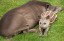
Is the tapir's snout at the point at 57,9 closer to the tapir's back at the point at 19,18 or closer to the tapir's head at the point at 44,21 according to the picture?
the tapir's back at the point at 19,18

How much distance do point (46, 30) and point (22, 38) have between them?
771 mm

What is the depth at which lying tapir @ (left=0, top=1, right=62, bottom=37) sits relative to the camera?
7.98m

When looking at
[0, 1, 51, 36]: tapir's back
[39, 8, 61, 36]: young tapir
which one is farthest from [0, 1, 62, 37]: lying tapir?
[39, 8, 61, 36]: young tapir

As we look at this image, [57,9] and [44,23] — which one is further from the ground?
[57,9]

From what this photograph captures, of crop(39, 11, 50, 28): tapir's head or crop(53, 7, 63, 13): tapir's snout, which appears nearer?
crop(39, 11, 50, 28): tapir's head

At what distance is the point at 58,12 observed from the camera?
9664 mm

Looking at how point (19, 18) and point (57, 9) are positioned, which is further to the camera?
point (57, 9)

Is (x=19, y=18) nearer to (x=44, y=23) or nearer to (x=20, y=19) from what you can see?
(x=20, y=19)

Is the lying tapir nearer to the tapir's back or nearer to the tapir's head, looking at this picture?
the tapir's back

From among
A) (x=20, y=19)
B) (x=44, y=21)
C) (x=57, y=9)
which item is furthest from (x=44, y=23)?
(x=57, y=9)

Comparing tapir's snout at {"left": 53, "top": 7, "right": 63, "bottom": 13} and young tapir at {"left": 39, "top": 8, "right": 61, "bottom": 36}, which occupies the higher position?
tapir's snout at {"left": 53, "top": 7, "right": 63, "bottom": 13}

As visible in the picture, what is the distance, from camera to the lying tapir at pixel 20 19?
7.98 metres

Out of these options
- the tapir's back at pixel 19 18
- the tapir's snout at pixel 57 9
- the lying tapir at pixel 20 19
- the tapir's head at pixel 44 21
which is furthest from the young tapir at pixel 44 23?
the tapir's snout at pixel 57 9

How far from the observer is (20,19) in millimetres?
8305
